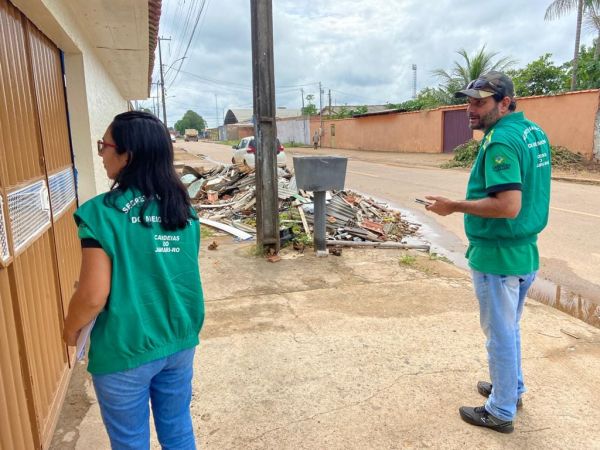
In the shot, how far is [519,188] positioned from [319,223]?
4.33 metres

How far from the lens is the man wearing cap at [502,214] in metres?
2.42

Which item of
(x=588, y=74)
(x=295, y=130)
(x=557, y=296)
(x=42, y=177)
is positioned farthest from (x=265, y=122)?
(x=295, y=130)

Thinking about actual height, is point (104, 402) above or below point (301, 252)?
above

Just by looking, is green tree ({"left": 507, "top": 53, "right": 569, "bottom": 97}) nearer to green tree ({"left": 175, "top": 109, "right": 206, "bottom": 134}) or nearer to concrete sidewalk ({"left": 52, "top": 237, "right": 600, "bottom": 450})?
concrete sidewalk ({"left": 52, "top": 237, "right": 600, "bottom": 450})

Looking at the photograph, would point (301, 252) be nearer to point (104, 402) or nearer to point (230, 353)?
point (230, 353)

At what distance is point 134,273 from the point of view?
1.67 meters

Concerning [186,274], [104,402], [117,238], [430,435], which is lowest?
[430,435]

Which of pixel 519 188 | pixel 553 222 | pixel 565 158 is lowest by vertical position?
pixel 553 222

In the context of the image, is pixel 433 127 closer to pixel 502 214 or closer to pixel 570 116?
pixel 570 116

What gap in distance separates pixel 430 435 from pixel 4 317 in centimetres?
229

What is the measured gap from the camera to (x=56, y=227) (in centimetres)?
322

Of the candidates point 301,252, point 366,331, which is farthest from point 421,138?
point 366,331

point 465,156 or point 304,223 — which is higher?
point 465,156

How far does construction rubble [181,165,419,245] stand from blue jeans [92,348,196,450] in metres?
4.99
